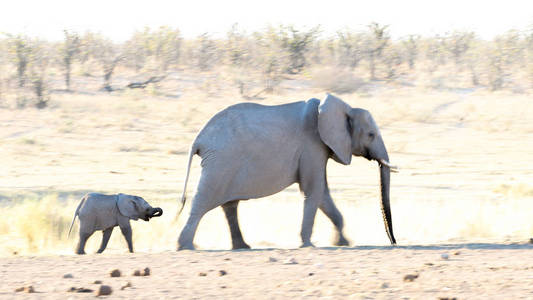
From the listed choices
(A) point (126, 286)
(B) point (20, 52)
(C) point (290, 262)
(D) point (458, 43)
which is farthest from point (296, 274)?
(D) point (458, 43)

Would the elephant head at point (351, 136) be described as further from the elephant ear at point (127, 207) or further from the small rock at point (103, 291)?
the small rock at point (103, 291)

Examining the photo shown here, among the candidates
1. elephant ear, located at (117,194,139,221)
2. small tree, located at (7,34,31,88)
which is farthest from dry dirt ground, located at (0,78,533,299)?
small tree, located at (7,34,31,88)

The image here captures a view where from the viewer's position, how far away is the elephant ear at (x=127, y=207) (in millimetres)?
9125

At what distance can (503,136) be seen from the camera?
22438 millimetres

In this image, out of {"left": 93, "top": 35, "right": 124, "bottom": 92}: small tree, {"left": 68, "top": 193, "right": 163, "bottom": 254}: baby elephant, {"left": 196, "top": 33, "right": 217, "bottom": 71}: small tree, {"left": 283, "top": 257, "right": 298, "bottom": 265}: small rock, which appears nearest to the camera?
{"left": 283, "top": 257, "right": 298, "bottom": 265}: small rock

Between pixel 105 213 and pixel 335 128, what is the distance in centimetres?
245

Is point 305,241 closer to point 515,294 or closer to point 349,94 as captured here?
point 515,294

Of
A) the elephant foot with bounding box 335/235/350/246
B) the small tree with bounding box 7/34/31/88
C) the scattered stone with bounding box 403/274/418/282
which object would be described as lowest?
the scattered stone with bounding box 403/274/418/282

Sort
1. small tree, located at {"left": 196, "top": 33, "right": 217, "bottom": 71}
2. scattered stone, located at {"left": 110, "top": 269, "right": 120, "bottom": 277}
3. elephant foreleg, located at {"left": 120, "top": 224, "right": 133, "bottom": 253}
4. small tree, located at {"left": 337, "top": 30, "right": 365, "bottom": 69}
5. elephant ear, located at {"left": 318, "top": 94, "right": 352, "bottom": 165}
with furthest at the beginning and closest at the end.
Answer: small tree, located at {"left": 337, "top": 30, "right": 365, "bottom": 69} < small tree, located at {"left": 196, "top": 33, "right": 217, "bottom": 71} < elephant foreleg, located at {"left": 120, "top": 224, "right": 133, "bottom": 253} < elephant ear, located at {"left": 318, "top": 94, "right": 352, "bottom": 165} < scattered stone, located at {"left": 110, "top": 269, "right": 120, "bottom": 277}

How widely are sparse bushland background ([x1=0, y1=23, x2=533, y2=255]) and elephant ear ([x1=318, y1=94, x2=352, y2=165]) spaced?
1.54 metres

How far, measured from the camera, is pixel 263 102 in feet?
95.0

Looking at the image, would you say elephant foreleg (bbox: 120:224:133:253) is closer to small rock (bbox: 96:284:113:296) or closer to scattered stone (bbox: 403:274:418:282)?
small rock (bbox: 96:284:113:296)

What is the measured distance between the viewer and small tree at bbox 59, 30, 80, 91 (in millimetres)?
31761

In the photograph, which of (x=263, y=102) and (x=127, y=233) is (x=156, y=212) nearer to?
(x=127, y=233)
